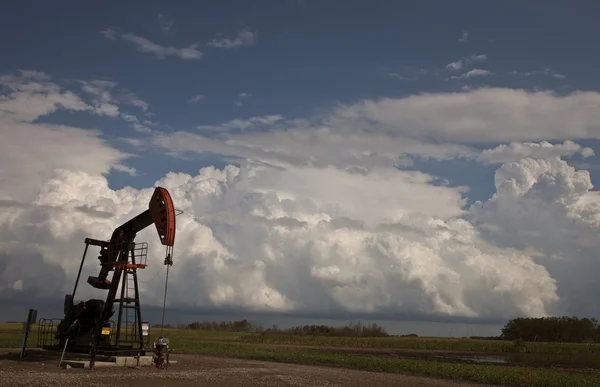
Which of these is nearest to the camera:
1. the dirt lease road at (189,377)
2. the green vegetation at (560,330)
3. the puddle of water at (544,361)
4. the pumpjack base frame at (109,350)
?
the dirt lease road at (189,377)

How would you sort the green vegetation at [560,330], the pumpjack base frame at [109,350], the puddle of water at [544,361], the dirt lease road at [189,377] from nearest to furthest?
1. the dirt lease road at [189,377]
2. the pumpjack base frame at [109,350]
3. the puddle of water at [544,361]
4. the green vegetation at [560,330]

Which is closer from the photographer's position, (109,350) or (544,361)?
(109,350)

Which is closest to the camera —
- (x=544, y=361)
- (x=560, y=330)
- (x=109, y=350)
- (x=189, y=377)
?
(x=189, y=377)

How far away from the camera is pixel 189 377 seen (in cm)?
2328

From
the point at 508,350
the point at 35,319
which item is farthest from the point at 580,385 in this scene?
the point at 508,350

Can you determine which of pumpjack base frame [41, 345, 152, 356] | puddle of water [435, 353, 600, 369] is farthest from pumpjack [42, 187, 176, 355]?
puddle of water [435, 353, 600, 369]

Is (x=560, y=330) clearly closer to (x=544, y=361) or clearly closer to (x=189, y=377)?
(x=544, y=361)

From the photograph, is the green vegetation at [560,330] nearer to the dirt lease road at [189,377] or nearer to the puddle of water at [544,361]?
the puddle of water at [544,361]

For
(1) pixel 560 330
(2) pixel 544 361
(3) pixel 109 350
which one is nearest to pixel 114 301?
(3) pixel 109 350

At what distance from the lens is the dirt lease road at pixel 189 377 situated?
20250 millimetres

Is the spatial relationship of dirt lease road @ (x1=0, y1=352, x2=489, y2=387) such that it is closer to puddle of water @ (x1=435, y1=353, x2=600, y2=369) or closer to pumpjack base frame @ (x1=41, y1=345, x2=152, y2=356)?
pumpjack base frame @ (x1=41, y1=345, x2=152, y2=356)

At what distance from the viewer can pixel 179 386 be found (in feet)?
67.7

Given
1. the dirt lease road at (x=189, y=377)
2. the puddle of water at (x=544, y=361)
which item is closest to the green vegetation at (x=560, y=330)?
the puddle of water at (x=544, y=361)

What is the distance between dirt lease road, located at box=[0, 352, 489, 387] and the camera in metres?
20.2
